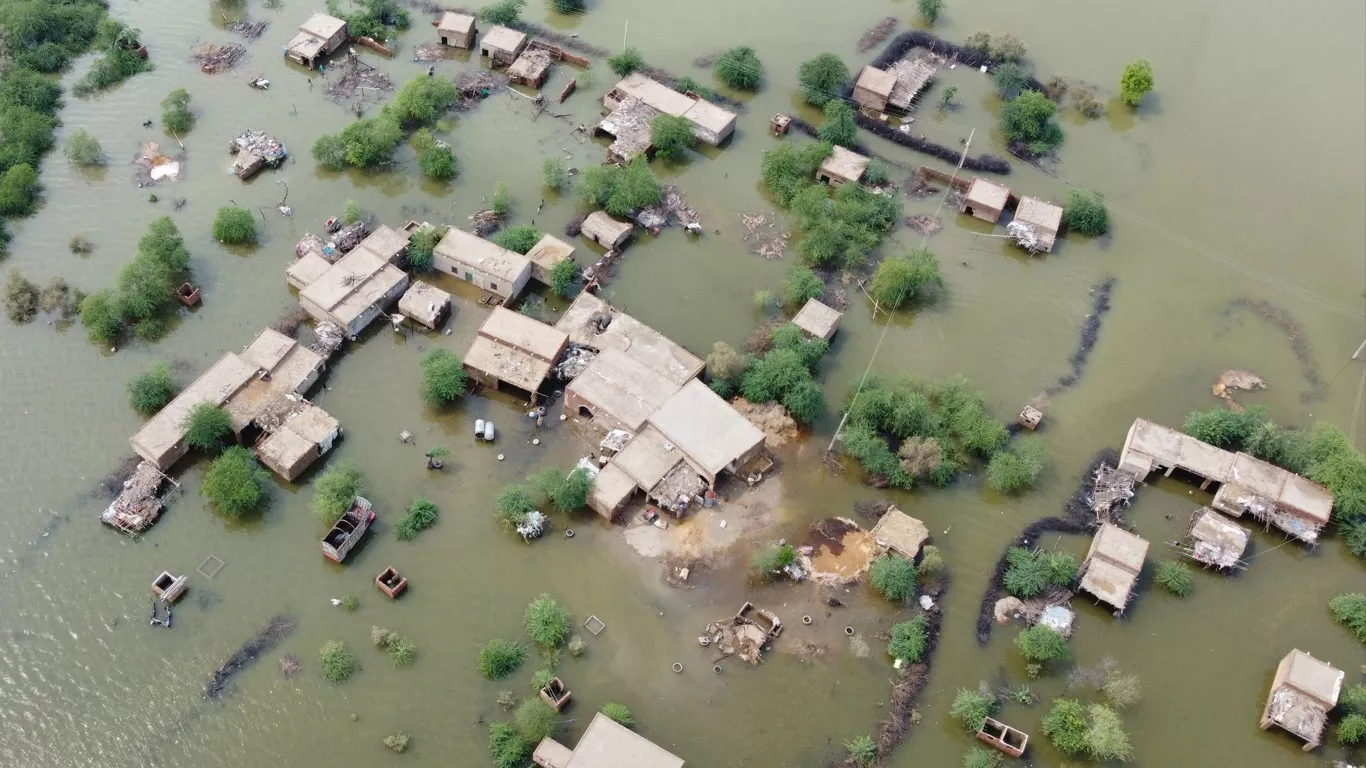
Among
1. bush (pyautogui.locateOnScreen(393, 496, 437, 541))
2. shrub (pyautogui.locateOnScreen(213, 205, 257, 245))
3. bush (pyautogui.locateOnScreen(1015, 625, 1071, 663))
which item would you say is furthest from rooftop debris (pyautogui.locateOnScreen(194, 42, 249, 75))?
bush (pyautogui.locateOnScreen(1015, 625, 1071, 663))

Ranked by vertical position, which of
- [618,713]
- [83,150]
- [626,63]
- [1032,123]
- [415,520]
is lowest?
[618,713]

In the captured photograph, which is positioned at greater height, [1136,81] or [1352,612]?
[1136,81]

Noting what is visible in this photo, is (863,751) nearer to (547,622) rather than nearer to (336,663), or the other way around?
(547,622)

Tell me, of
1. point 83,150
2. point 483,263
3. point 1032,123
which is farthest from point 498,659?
point 1032,123

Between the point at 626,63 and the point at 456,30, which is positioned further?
the point at 456,30

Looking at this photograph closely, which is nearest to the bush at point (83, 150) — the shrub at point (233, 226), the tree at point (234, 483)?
the shrub at point (233, 226)

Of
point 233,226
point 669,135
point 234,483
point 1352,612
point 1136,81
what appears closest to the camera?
point 234,483

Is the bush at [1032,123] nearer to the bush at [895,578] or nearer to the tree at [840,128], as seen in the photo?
the tree at [840,128]
